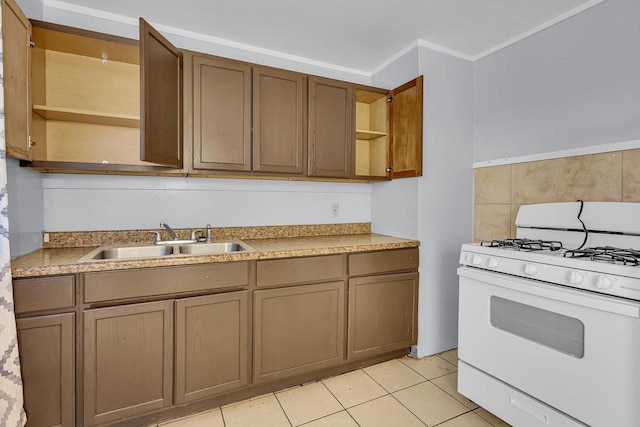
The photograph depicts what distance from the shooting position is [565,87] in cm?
199

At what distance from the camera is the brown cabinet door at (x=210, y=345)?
1700 mm

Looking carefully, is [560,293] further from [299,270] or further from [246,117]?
[246,117]

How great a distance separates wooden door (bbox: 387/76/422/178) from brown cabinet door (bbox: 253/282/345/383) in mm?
1040

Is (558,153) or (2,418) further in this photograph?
(558,153)

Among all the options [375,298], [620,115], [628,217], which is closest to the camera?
[628,217]

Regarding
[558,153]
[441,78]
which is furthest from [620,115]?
[441,78]

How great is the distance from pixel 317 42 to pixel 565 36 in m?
1.62

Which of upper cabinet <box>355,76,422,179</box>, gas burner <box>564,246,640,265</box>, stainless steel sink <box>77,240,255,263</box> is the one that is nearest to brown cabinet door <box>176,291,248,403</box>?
stainless steel sink <box>77,240,255,263</box>

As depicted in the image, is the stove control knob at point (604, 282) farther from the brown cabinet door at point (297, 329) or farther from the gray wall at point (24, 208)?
the gray wall at point (24, 208)

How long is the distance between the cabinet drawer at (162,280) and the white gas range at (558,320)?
1.34 m

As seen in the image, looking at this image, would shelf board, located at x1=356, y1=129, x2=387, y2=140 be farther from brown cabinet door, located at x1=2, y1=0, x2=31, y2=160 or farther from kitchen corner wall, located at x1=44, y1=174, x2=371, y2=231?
brown cabinet door, located at x1=2, y1=0, x2=31, y2=160

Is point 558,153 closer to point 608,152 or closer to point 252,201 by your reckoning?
point 608,152

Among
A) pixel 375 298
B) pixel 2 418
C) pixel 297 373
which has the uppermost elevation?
pixel 375 298

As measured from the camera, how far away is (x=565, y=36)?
78.2 inches
